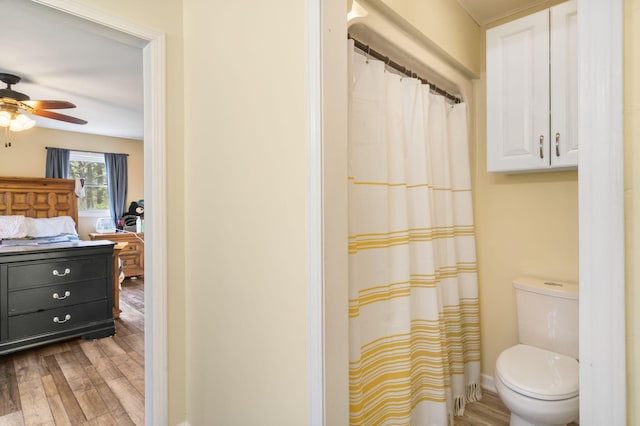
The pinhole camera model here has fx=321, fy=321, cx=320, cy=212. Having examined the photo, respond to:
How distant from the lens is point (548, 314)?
1833 mm

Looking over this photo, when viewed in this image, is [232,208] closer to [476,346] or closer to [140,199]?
[476,346]

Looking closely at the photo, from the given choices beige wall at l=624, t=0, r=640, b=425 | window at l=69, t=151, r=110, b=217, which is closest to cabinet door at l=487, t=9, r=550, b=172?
beige wall at l=624, t=0, r=640, b=425

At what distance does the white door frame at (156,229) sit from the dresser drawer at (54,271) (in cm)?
199

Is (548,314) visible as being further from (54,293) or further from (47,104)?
(47,104)

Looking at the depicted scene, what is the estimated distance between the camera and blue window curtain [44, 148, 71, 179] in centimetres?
502

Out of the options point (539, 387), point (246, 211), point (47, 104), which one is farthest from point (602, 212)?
point (47, 104)

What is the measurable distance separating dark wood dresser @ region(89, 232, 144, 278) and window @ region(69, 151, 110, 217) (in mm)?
540

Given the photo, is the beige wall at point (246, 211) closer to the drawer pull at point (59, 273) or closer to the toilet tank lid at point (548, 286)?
the toilet tank lid at point (548, 286)

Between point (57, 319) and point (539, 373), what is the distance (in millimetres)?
3713

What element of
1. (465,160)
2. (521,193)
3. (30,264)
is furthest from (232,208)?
(30,264)

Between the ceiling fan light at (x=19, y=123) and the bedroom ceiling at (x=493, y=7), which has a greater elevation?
the bedroom ceiling at (x=493, y=7)

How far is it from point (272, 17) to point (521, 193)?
1877 millimetres

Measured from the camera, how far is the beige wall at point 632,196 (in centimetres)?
58

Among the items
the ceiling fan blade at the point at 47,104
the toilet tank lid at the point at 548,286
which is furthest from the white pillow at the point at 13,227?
the toilet tank lid at the point at 548,286
